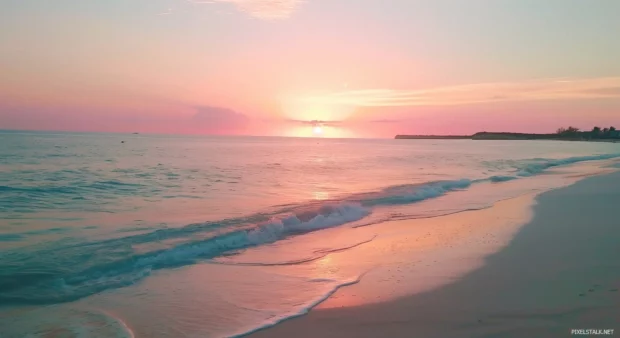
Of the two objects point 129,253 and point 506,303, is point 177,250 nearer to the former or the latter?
point 129,253

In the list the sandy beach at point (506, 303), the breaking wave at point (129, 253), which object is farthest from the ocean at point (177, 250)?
→ the sandy beach at point (506, 303)

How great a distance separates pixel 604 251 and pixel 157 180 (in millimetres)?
21252

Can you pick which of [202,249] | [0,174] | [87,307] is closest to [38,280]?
[87,307]

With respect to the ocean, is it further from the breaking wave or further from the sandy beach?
the sandy beach

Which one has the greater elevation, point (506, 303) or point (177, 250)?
point (177, 250)

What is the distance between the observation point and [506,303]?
6887 millimetres

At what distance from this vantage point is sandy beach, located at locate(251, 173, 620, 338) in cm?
598

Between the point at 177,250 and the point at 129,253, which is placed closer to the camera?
the point at 129,253

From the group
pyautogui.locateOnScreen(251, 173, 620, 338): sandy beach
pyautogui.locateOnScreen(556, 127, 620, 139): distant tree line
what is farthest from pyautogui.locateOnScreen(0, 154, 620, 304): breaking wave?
Answer: pyautogui.locateOnScreen(556, 127, 620, 139): distant tree line

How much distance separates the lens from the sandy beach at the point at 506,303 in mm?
5980

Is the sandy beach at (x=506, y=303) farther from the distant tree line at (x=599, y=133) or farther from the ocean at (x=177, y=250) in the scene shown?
the distant tree line at (x=599, y=133)

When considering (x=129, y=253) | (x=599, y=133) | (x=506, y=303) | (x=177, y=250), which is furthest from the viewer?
(x=599, y=133)

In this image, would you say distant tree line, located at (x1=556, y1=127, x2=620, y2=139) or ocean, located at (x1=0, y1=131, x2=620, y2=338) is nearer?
ocean, located at (x1=0, y1=131, x2=620, y2=338)

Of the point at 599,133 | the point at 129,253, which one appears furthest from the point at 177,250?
the point at 599,133
